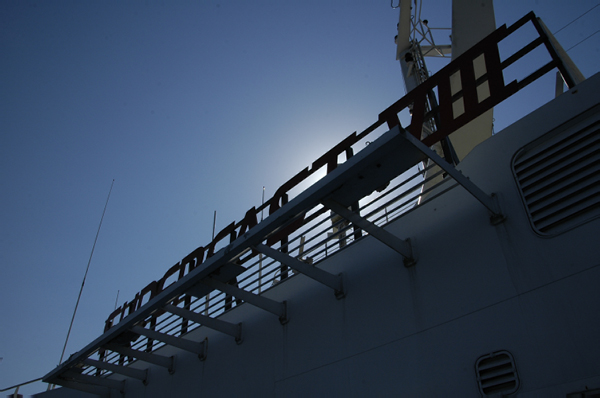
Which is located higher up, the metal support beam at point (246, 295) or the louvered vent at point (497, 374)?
the metal support beam at point (246, 295)

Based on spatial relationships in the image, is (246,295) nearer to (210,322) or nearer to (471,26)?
(210,322)

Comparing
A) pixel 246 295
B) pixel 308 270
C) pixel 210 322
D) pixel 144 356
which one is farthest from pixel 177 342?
pixel 308 270

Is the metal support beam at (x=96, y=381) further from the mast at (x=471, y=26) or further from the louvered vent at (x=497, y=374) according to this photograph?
the mast at (x=471, y=26)

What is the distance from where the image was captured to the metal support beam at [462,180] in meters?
5.48

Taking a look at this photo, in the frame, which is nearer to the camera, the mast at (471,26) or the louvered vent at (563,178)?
the louvered vent at (563,178)

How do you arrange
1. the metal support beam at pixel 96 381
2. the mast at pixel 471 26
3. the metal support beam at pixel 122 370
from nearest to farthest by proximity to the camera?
the metal support beam at pixel 122 370 → the metal support beam at pixel 96 381 → the mast at pixel 471 26

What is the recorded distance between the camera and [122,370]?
36.6 feet

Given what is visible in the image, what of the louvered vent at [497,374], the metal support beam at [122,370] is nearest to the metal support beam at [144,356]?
the metal support beam at [122,370]

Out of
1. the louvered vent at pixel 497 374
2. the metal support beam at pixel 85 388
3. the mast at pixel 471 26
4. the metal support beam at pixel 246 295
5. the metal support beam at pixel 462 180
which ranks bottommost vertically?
the louvered vent at pixel 497 374

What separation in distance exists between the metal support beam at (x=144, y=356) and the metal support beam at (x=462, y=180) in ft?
27.0

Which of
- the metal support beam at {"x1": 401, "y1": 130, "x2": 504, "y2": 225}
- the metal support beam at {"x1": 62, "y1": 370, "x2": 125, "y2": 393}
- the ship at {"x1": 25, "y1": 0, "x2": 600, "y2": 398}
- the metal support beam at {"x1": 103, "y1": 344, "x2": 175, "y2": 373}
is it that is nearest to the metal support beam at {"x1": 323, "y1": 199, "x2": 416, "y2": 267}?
the ship at {"x1": 25, "y1": 0, "x2": 600, "y2": 398}

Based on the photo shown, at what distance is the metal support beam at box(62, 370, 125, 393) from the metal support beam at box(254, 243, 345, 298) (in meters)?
7.92

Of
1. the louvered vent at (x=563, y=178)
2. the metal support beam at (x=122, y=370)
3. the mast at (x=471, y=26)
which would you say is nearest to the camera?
the louvered vent at (x=563, y=178)

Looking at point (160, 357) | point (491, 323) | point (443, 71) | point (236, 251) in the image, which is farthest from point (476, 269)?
point (160, 357)
